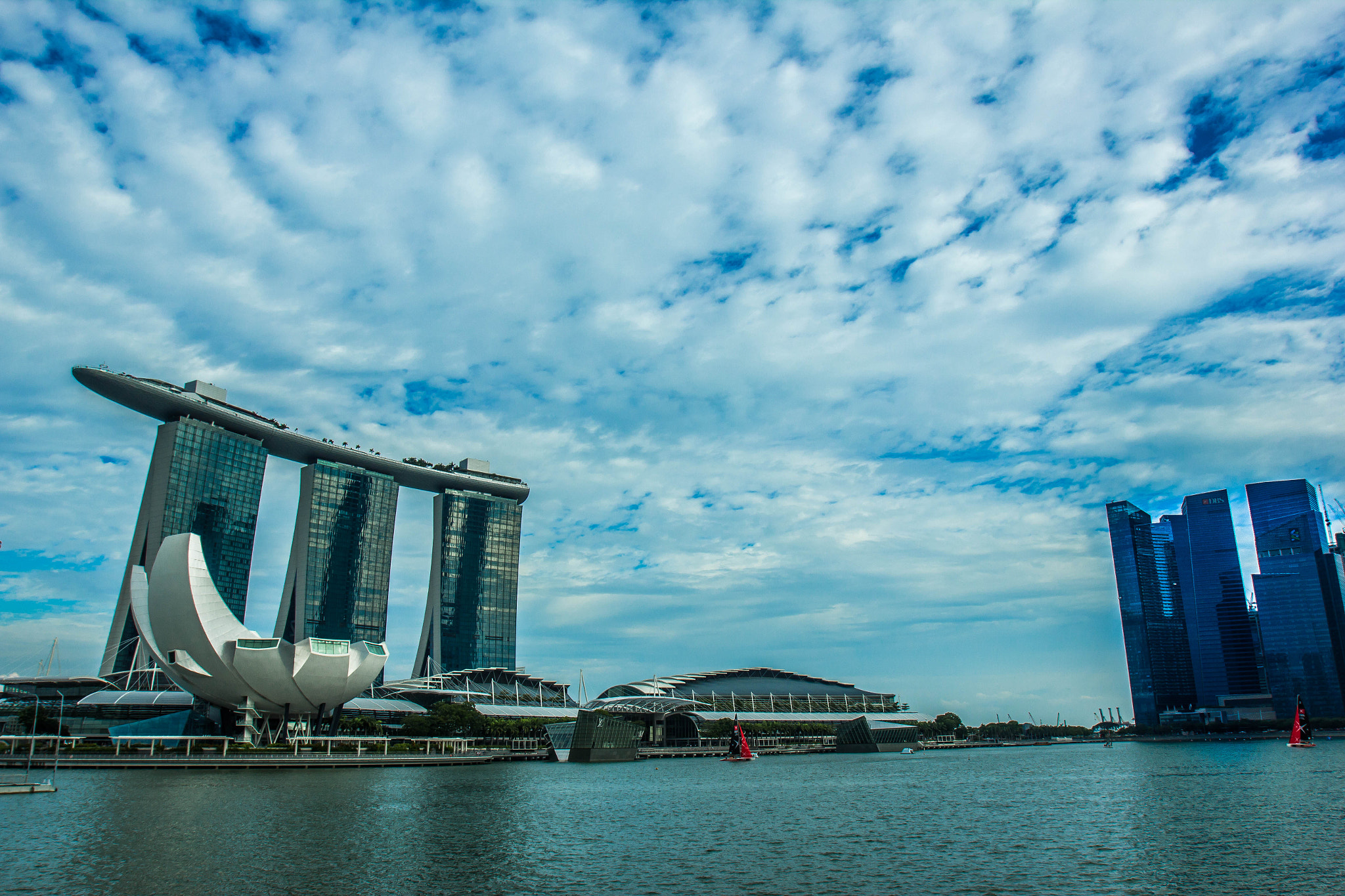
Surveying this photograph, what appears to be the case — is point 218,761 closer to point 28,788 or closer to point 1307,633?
point 28,788

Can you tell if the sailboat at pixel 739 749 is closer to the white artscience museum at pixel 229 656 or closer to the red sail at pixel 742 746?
the red sail at pixel 742 746

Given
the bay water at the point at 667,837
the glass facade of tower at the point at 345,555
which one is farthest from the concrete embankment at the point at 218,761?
the glass facade of tower at the point at 345,555

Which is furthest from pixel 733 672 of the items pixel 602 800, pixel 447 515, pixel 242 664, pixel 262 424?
pixel 602 800

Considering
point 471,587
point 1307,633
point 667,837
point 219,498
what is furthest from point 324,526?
point 1307,633

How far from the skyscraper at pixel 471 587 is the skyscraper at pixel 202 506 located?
38.3 meters

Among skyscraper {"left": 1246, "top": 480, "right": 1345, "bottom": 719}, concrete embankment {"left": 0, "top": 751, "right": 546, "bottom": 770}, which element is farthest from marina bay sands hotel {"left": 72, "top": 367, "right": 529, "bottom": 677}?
skyscraper {"left": 1246, "top": 480, "right": 1345, "bottom": 719}

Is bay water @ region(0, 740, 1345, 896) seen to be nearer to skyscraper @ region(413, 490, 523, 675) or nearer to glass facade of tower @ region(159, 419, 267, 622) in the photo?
glass facade of tower @ region(159, 419, 267, 622)

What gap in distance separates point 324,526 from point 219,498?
2311 centimetres

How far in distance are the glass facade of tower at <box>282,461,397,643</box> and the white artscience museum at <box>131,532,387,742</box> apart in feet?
218

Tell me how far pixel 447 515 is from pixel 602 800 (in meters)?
130

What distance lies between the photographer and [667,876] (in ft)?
83.4

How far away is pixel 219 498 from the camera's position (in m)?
132

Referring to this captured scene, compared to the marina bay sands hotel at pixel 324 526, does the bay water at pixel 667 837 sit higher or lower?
lower

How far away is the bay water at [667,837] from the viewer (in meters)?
24.1
